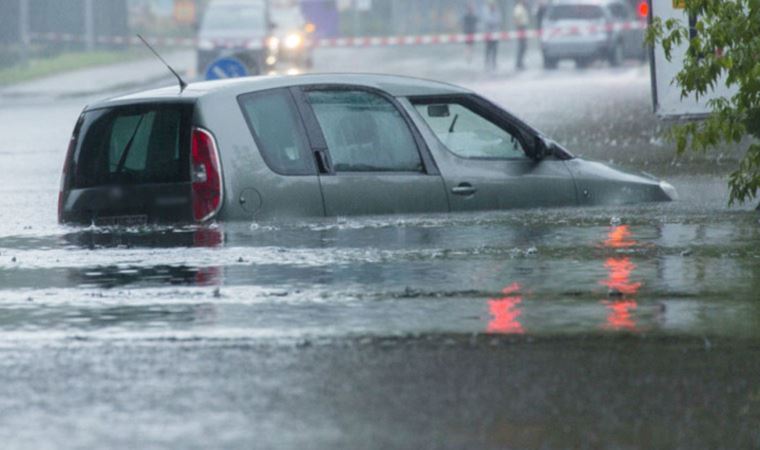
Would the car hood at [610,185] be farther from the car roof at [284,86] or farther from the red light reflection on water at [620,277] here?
the red light reflection on water at [620,277]

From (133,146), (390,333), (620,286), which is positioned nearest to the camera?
(390,333)

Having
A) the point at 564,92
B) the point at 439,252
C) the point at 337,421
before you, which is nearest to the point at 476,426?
the point at 337,421

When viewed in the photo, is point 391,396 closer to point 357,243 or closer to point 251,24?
point 357,243

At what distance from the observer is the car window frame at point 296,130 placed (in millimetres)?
12102

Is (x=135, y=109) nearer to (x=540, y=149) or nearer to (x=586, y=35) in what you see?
(x=540, y=149)

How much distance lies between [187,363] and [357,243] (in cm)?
395

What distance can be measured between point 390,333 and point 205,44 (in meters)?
37.3

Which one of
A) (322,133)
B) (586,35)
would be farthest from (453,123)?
(586,35)

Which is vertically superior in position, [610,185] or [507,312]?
[610,185]

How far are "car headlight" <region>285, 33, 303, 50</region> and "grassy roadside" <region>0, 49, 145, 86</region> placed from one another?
5915 millimetres

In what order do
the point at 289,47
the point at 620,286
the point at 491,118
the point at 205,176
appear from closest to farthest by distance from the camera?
1. the point at 620,286
2. the point at 205,176
3. the point at 491,118
4. the point at 289,47

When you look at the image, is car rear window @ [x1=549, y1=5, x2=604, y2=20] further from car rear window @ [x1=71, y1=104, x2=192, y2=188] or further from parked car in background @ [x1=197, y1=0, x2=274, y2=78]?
car rear window @ [x1=71, y1=104, x2=192, y2=188]

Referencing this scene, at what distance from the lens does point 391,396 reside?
23.2 feet

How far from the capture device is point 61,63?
170ft
